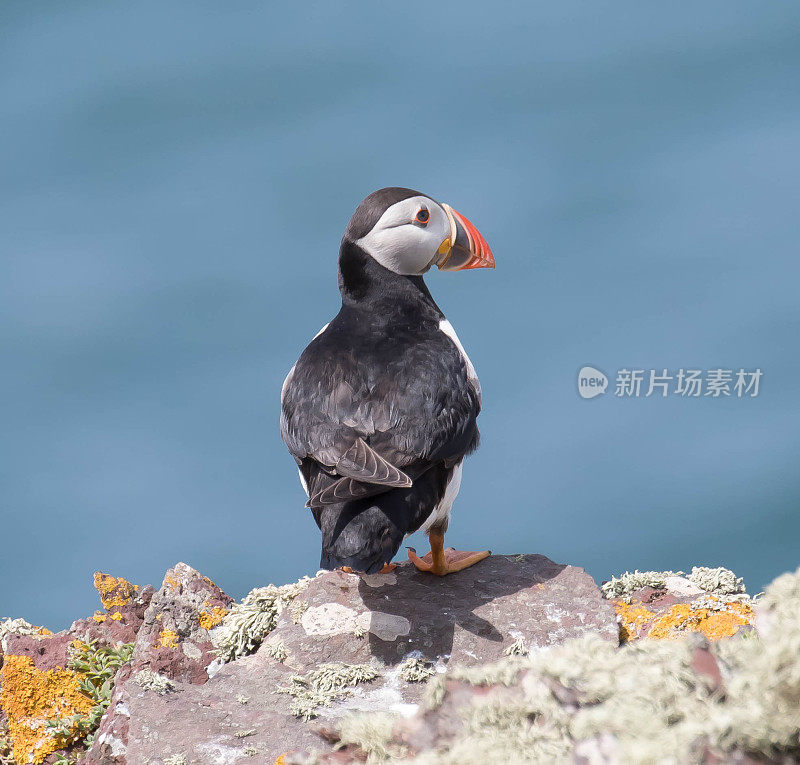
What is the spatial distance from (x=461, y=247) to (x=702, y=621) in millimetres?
2570

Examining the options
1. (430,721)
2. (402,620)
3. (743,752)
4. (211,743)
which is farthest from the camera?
(402,620)

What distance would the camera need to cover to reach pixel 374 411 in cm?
429

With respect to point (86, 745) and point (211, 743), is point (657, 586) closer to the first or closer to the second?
point (211, 743)

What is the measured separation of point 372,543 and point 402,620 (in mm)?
327

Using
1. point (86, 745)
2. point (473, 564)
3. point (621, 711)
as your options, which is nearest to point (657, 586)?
point (473, 564)

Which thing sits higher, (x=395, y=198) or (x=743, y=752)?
(x=395, y=198)

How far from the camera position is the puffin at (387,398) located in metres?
3.98

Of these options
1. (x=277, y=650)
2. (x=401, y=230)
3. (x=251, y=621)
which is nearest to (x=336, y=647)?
(x=277, y=650)

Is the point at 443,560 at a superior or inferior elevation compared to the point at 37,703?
superior

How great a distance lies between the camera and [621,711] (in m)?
1.61

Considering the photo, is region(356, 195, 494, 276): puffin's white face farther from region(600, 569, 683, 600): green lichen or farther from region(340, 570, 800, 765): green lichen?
region(340, 570, 800, 765): green lichen

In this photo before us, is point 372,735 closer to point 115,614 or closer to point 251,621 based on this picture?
point 251,621

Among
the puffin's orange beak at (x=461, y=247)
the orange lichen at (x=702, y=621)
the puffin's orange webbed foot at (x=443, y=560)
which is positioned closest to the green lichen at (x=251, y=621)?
the puffin's orange webbed foot at (x=443, y=560)

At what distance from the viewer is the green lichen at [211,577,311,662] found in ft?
12.6
